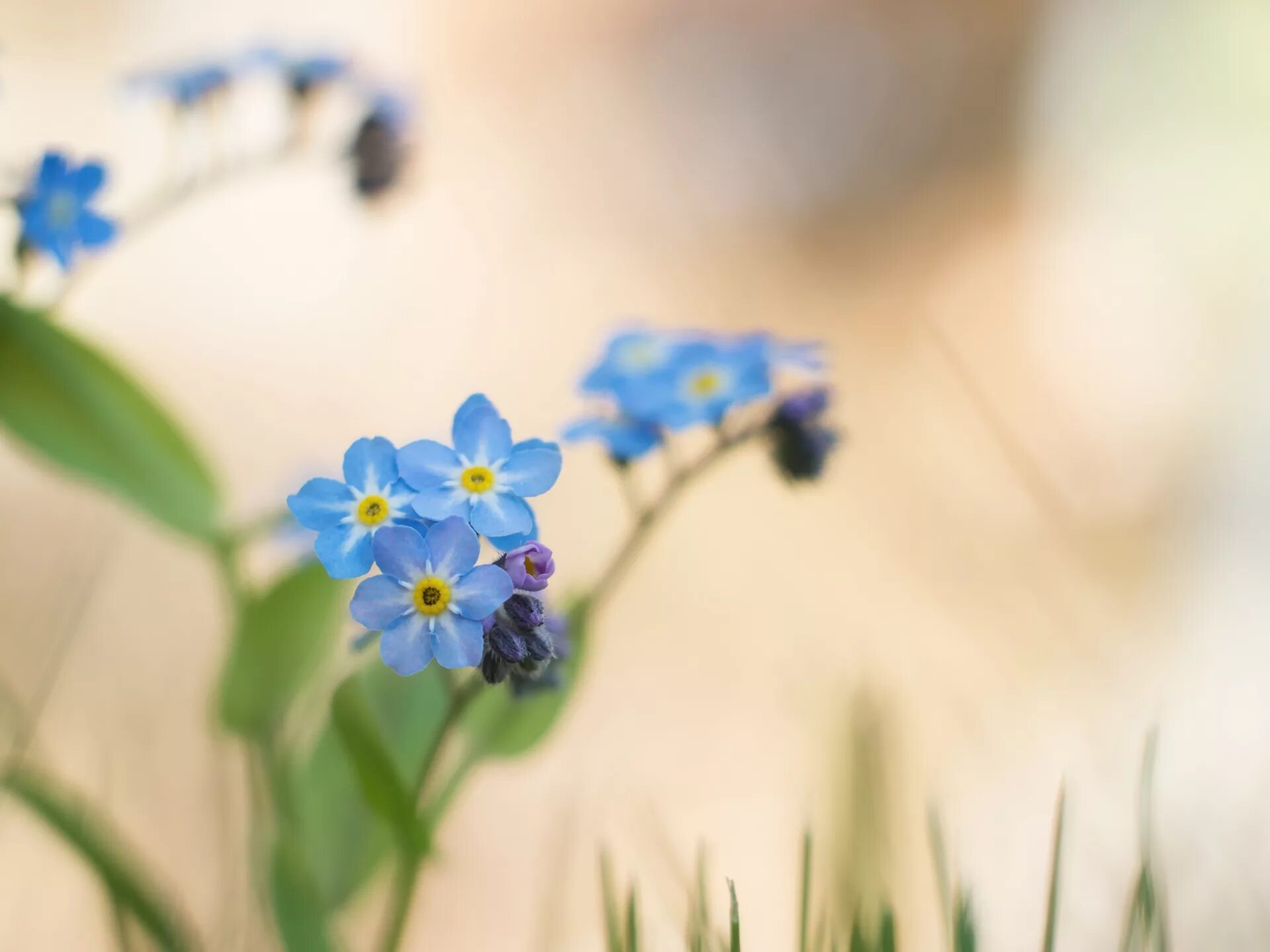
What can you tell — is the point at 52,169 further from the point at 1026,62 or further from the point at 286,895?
the point at 1026,62

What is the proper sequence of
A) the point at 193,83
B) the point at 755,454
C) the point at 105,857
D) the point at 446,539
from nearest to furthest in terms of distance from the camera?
the point at 446,539 < the point at 105,857 < the point at 193,83 < the point at 755,454

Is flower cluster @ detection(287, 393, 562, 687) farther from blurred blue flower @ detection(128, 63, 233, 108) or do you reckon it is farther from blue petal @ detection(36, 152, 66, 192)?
blurred blue flower @ detection(128, 63, 233, 108)

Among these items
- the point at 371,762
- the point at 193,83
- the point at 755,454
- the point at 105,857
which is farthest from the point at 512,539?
the point at 755,454

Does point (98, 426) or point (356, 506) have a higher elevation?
point (98, 426)

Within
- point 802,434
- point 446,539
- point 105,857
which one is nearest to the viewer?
point 446,539

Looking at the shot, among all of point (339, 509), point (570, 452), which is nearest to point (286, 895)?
point (339, 509)

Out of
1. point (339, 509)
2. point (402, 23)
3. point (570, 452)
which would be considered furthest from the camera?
point (402, 23)

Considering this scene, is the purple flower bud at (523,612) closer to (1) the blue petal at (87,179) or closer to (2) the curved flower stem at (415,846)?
(2) the curved flower stem at (415,846)

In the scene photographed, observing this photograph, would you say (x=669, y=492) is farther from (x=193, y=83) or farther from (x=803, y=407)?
(x=193, y=83)
